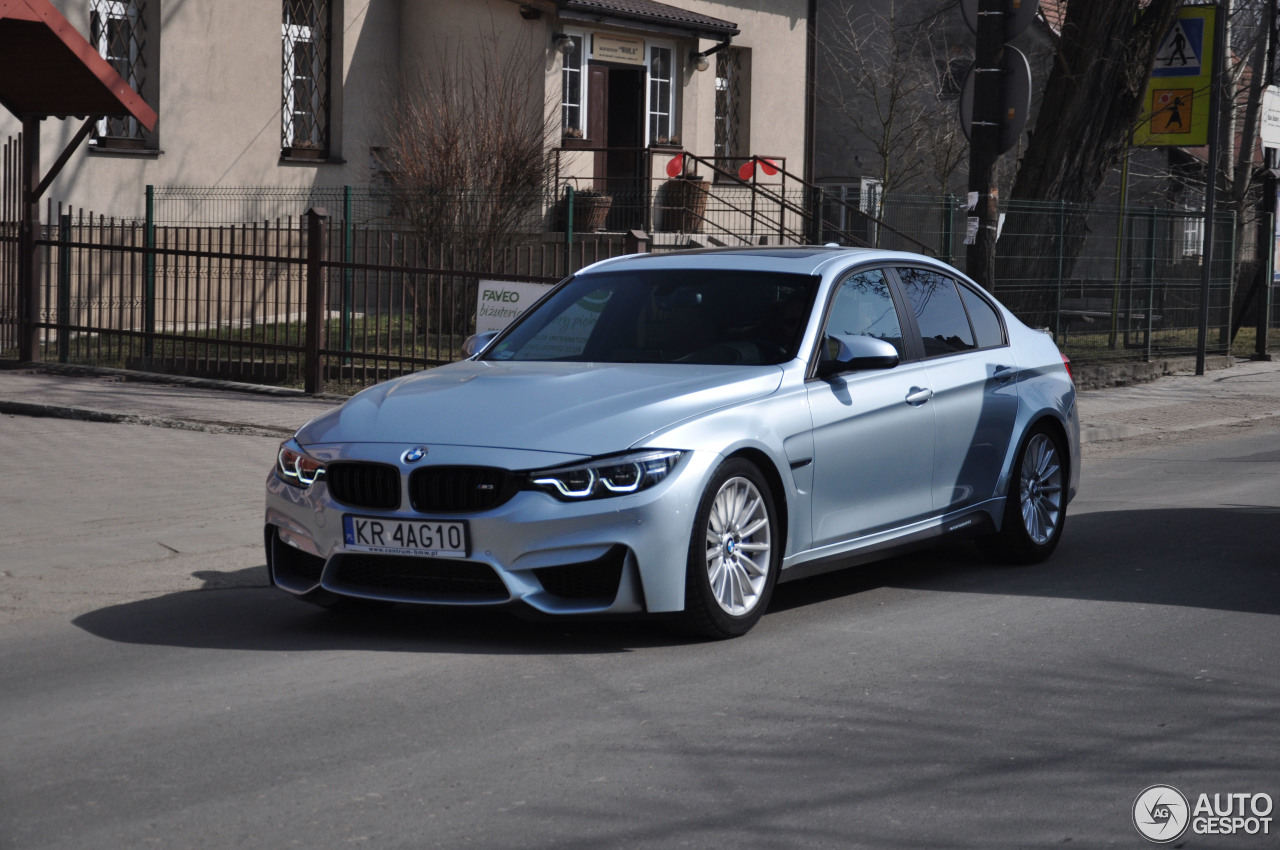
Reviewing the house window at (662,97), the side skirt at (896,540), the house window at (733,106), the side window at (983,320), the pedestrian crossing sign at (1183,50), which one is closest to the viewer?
the side skirt at (896,540)

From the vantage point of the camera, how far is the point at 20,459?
11.0 m

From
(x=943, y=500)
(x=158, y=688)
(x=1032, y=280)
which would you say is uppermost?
(x=1032, y=280)

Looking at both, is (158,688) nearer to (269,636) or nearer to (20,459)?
(269,636)

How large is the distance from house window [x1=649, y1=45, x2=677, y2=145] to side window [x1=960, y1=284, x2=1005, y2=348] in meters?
19.5

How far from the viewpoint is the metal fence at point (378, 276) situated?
609 inches

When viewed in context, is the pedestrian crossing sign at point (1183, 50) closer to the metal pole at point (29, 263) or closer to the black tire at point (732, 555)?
the metal pole at point (29, 263)

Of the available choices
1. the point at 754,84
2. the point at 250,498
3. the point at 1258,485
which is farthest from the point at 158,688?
the point at 754,84

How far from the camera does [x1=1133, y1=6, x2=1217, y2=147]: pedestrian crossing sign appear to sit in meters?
21.5

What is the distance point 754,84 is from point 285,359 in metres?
15.9

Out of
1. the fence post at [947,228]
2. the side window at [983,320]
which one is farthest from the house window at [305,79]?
the side window at [983,320]

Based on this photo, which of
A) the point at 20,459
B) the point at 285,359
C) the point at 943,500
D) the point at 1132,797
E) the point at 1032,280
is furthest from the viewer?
the point at 1032,280

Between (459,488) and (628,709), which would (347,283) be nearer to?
(459,488)

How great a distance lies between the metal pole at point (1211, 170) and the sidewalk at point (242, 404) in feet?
5.63

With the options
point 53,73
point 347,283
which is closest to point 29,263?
point 53,73
